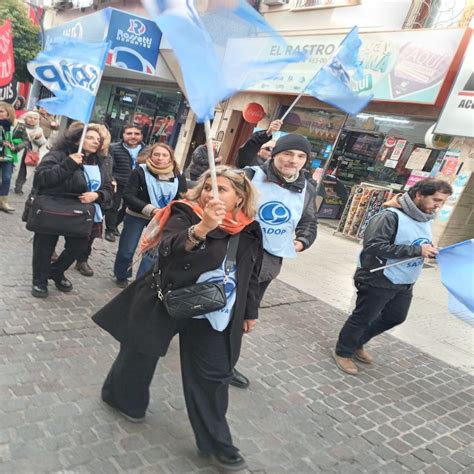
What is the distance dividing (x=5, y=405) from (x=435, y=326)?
533 cm

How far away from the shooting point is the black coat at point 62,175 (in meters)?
4.12

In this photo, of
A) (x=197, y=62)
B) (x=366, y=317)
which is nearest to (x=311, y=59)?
(x=366, y=317)

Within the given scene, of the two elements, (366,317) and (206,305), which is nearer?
(206,305)

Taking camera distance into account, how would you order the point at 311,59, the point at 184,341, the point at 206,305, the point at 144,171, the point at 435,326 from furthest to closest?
1. the point at 311,59
2. the point at 435,326
3. the point at 144,171
4. the point at 184,341
5. the point at 206,305

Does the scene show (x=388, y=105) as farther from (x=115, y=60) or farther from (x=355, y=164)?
(x=115, y=60)

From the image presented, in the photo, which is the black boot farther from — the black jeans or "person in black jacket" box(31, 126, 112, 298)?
the black jeans

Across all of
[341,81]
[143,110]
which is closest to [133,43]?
[143,110]

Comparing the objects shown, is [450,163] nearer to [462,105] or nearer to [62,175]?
[462,105]

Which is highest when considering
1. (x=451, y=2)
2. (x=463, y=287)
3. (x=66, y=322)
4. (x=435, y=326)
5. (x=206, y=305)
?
(x=451, y=2)

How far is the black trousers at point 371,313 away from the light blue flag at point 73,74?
2.98 metres

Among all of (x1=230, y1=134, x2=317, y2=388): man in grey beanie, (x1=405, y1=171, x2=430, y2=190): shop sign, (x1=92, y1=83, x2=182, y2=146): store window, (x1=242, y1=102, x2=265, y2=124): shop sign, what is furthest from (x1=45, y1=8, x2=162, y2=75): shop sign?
(x1=230, y1=134, x2=317, y2=388): man in grey beanie

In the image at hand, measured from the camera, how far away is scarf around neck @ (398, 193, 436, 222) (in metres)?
3.93

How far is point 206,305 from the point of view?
2475 mm

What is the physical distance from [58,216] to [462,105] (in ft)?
25.5
